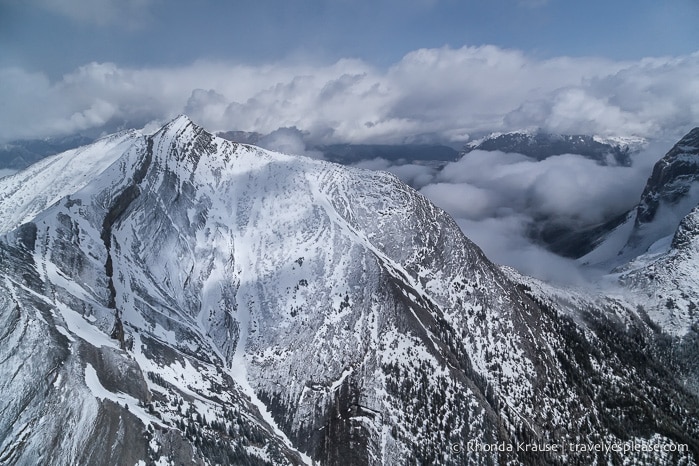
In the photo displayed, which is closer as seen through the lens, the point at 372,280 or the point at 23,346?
the point at 23,346

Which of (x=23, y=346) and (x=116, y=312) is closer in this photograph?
(x=23, y=346)

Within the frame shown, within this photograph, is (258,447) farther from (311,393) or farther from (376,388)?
(376,388)

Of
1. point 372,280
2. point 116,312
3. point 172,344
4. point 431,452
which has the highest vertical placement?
point 372,280

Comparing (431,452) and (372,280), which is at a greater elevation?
(372,280)

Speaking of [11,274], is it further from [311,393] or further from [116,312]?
[311,393]

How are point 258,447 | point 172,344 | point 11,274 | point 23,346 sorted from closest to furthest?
point 23,346 < point 11,274 < point 258,447 < point 172,344

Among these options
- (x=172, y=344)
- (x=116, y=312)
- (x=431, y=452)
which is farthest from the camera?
(x=172, y=344)

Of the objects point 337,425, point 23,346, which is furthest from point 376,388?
point 23,346

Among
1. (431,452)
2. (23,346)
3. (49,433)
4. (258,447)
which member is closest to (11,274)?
(23,346)

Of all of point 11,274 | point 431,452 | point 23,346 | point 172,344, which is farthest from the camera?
point 172,344
